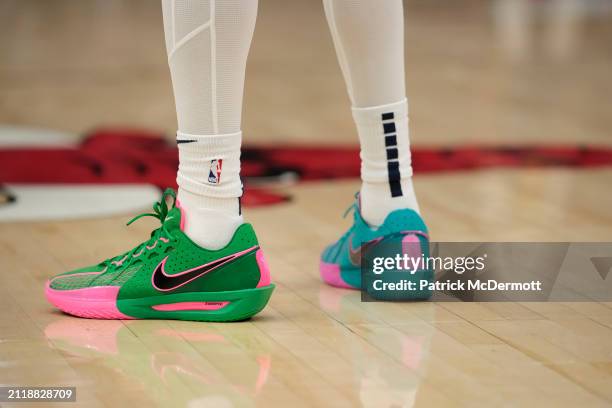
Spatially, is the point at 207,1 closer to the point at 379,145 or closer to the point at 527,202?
the point at 379,145

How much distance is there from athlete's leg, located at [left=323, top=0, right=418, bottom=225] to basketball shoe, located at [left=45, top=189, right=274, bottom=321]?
0.73 feet

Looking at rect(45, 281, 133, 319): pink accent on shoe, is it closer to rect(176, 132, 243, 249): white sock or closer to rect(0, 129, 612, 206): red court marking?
rect(176, 132, 243, 249): white sock

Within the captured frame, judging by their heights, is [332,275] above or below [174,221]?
below

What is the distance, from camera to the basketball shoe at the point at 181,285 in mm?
1390

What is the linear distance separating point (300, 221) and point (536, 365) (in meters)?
0.86

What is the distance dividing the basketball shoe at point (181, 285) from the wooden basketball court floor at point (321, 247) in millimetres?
26

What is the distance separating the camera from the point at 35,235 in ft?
6.19

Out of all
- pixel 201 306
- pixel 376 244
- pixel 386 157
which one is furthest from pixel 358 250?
pixel 201 306

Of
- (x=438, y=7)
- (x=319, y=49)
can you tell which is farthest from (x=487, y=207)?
(x=438, y=7)

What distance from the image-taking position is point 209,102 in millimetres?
1365

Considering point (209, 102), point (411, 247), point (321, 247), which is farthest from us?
point (321, 247)

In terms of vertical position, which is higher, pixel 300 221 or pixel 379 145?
pixel 379 145

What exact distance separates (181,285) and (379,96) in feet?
1.23

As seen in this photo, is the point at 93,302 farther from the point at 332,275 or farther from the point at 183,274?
the point at 332,275
